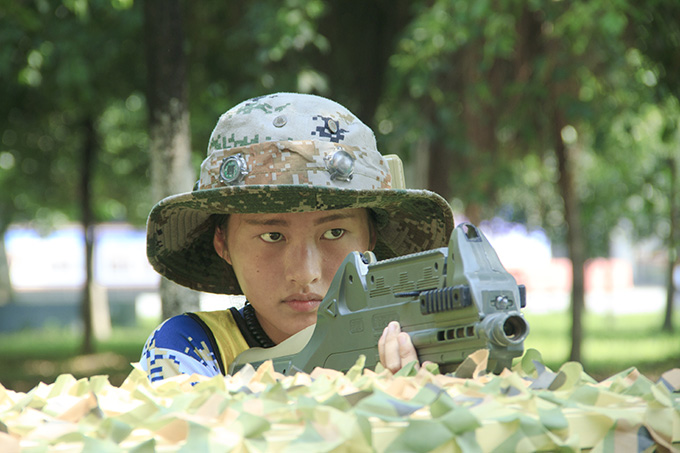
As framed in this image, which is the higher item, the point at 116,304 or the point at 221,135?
the point at 221,135

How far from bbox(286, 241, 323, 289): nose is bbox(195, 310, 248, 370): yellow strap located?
0.30m

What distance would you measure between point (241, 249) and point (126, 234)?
2532 centimetres

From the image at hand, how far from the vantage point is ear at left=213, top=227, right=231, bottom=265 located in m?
2.38

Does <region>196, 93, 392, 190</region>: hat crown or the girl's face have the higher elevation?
<region>196, 93, 392, 190</region>: hat crown

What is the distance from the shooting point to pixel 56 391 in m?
1.28

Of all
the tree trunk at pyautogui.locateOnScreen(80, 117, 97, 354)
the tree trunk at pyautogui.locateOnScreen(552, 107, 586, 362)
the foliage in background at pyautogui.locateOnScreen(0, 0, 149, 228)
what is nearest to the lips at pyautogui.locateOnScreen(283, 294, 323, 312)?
the foliage in background at pyautogui.locateOnScreen(0, 0, 149, 228)

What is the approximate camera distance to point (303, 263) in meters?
2.05

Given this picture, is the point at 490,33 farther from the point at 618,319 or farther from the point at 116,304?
the point at 116,304

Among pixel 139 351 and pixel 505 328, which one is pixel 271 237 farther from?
pixel 139 351

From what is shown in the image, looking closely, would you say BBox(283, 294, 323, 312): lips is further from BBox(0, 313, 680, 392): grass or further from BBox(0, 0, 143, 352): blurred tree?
BBox(0, 313, 680, 392): grass

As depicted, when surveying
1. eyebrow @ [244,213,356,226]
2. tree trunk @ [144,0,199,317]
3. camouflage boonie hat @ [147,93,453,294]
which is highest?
tree trunk @ [144,0,199,317]

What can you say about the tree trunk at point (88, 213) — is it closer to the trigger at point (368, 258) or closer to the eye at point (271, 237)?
the eye at point (271, 237)

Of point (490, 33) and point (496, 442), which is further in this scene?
point (490, 33)

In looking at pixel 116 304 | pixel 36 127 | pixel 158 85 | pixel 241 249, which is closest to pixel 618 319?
pixel 116 304
